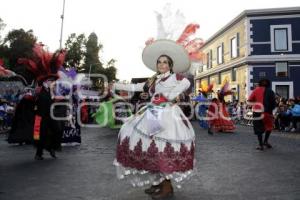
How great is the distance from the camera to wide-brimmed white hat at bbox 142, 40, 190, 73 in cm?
605

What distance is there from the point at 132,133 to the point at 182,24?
191cm

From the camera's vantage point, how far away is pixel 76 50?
58.4m

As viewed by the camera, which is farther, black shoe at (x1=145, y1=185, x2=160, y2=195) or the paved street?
the paved street

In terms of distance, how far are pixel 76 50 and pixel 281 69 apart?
106ft

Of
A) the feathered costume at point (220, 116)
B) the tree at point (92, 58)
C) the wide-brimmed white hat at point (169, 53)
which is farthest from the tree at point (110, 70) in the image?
the wide-brimmed white hat at point (169, 53)

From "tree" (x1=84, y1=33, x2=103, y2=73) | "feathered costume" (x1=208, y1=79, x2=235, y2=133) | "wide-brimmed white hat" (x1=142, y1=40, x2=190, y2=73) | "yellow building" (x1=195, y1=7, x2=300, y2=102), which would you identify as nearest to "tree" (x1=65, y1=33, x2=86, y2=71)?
"tree" (x1=84, y1=33, x2=103, y2=73)

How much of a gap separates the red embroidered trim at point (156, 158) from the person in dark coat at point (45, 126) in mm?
4425

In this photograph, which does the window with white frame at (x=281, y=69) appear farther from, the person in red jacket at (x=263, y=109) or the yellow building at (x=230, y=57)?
the person in red jacket at (x=263, y=109)

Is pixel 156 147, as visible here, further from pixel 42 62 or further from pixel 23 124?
pixel 23 124

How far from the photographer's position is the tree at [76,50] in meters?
56.8

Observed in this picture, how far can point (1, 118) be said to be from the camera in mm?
16750

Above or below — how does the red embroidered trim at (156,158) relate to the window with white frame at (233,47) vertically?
below

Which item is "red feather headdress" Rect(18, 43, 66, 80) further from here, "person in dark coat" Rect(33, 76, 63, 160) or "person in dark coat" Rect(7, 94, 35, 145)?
"person in dark coat" Rect(7, 94, 35, 145)

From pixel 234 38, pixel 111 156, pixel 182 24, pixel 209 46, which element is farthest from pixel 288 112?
pixel 209 46
